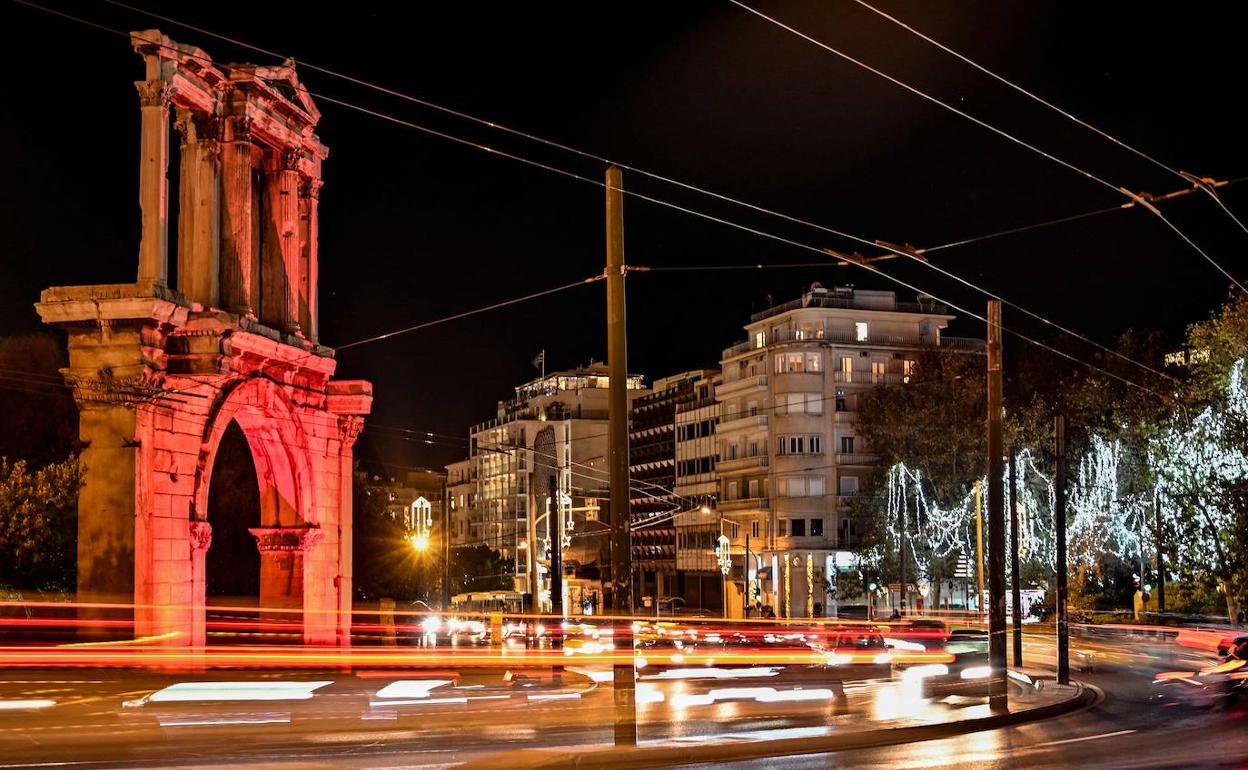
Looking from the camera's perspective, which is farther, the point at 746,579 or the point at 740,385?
the point at 740,385

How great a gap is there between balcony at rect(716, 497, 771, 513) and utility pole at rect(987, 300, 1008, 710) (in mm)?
68321

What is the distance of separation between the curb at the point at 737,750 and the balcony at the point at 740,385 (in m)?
71.2

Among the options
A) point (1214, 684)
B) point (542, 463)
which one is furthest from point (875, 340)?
point (1214, 684)

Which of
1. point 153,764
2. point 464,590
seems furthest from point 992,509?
point 464,590

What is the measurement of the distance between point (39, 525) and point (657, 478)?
88.4 meters

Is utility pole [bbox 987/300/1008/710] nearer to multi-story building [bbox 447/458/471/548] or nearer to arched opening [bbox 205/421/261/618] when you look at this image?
arched opening [bbox 205/421/261/618]

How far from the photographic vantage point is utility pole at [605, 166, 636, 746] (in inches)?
673

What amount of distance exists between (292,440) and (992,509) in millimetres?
18089

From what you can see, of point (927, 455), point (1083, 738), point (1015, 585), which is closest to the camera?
point (1083, 738)

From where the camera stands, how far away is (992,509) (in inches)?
960

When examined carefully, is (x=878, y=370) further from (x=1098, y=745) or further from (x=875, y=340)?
(x=1098, y=745)

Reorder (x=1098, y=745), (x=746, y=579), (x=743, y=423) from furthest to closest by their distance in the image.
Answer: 1. (x=743, y=423)
2. (x=746, y=579)
3. (x=1098, y=745)

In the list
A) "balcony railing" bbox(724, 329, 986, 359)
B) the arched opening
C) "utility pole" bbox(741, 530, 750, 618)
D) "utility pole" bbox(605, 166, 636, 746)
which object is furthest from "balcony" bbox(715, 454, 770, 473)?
"utility pole" bbox(605, 166, 636, 746)

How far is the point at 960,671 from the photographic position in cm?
3784
